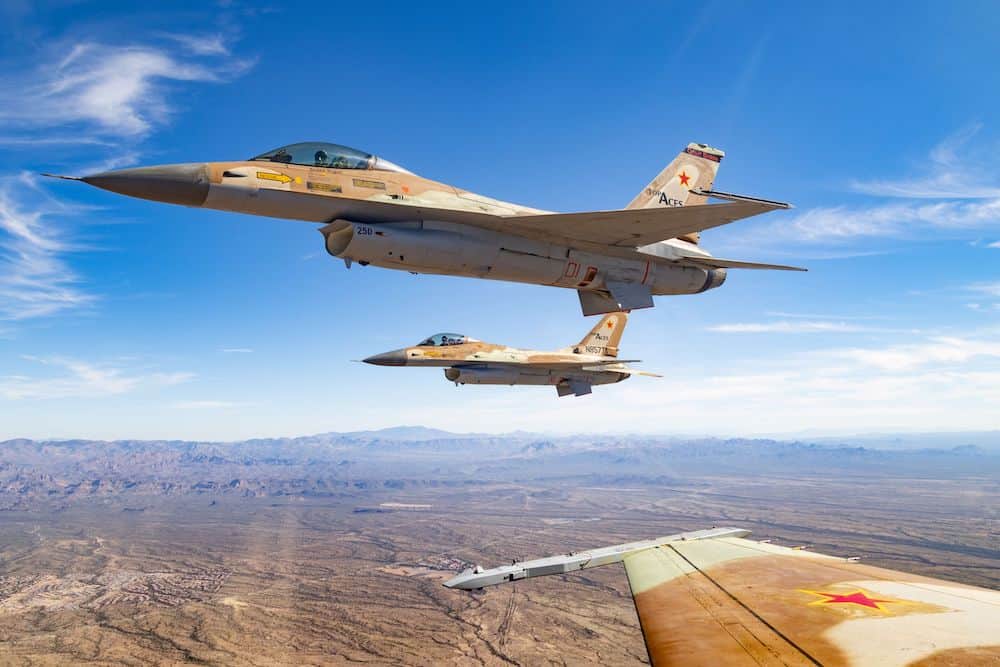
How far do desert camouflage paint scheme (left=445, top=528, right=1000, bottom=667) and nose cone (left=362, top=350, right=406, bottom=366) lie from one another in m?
31.8

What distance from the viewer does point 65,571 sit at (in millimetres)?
173125

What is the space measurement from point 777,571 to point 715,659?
217 inches

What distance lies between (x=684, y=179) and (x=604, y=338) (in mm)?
31187

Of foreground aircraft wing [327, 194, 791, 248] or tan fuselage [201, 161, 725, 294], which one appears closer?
tan fuselage [201, 161, 725, 294]

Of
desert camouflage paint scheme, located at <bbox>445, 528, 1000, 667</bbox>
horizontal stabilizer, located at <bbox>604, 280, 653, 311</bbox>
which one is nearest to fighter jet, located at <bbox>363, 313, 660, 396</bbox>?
horizontal stabilizer, located at <bbox>604, 280, 653, 311</bbox>

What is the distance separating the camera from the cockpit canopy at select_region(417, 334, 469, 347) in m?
44.6

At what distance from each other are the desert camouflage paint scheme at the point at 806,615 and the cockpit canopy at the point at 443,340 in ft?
110

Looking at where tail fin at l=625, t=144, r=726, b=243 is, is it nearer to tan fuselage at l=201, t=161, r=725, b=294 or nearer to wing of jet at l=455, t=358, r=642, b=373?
tan fuselage at l=201, t=161, r=725, b=294

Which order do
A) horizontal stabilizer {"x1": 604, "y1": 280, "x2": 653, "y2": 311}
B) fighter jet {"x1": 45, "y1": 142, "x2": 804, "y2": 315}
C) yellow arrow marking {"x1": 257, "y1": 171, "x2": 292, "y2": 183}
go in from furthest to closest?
horizontal stabilizer {"x1": 604, "y1": 280, "x2": 653, "y2": 311} < yellow arrow marking {"x1": 257, "y1": 171, "x2": 292, "y2": 183} < fighter jet {"x1": 45, "y1": 142, "x2": 804, "y2": 315}

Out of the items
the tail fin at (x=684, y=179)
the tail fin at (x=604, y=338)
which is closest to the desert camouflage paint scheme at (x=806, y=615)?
the tail fin at (x=684, y=179)

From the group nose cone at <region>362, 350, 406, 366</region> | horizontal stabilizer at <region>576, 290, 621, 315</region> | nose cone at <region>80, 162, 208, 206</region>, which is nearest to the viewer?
nose cone at <region>80, 162, 208, 206</region>

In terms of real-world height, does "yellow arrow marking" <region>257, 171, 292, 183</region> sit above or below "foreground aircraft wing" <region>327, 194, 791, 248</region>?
above

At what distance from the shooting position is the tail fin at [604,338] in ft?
168

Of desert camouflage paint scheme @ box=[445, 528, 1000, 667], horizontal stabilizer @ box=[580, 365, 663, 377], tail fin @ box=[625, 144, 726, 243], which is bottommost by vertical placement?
desert camouflage paint scheme @ box=[445, 528, 1000, 667]
